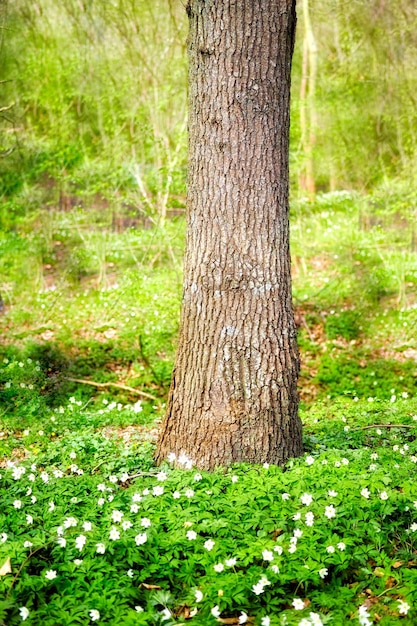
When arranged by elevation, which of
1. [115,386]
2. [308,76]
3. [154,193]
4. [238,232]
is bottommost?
[115,386]

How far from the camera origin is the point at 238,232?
378 cm

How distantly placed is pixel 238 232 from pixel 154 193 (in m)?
8.68

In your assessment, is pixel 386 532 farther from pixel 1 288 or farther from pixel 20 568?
pixel 1 288

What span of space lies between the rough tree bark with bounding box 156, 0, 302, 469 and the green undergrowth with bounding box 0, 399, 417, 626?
0.95 ft

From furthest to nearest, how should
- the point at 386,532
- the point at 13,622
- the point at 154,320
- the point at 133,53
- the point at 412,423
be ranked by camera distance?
1. the point at 133,53
2. the point at 154,320
3. the point at 412,423
4. the point at 386,532
5. the point at 13,622

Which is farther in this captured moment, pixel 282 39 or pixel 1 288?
pixel 1 288

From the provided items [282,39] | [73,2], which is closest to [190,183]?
[282,39]

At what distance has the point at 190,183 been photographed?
3.92m

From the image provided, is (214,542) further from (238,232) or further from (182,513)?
(238,232)

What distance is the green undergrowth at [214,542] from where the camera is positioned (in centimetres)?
275

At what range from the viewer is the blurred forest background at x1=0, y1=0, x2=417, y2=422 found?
322 inches

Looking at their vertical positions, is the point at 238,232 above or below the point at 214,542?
above

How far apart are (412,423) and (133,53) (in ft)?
34.3

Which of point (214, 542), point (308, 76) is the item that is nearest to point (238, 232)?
point (214, 542)
